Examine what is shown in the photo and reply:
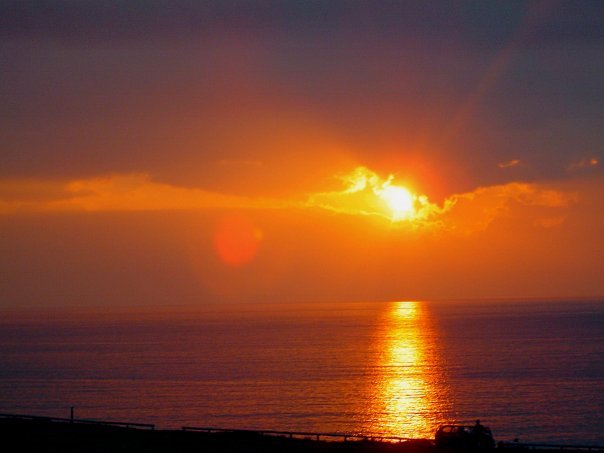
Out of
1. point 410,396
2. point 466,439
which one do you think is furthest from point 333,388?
point 466,439

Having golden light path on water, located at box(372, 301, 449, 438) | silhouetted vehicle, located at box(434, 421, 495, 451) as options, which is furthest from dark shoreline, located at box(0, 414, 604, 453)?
golden light path on water, located at box(372, 301, 449, 438)

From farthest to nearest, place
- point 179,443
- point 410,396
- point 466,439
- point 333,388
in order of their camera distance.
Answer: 1. point 333,388
2. point 410,396
3. point 179,443
4. point 466,439

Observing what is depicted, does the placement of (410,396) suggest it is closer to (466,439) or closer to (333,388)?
(333,388)

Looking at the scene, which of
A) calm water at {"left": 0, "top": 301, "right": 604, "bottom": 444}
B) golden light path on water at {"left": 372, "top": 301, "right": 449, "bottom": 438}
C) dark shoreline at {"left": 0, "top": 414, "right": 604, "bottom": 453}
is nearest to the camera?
dark shoreline at {"left": 0, "top": 414, "right": 604, "bottom": 453}

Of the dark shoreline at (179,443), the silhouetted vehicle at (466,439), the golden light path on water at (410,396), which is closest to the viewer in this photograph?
the dark shoreline at (179,443)

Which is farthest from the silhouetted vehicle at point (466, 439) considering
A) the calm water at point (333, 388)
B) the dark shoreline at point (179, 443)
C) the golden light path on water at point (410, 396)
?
the calm water at point (333, 388)

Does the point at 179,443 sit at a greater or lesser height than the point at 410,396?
lesser

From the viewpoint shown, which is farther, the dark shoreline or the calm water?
the calm water

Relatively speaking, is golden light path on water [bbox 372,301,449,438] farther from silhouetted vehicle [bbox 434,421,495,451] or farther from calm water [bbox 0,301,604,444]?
silhouetted vehicle [bbox 434,421,495,451]

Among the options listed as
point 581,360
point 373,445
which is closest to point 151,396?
point 373,445

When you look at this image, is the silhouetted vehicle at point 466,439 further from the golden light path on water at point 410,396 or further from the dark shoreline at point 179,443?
the golden light path on water at point 410,396

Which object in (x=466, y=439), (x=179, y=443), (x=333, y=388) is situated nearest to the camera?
(x=466, y=439)

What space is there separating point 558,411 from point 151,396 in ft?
161

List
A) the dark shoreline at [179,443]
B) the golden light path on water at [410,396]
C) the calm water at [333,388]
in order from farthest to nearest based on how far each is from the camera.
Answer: the calm water at [333,388]
the golden light path on water at [410,396]
the dark shoreline at [179,443]
